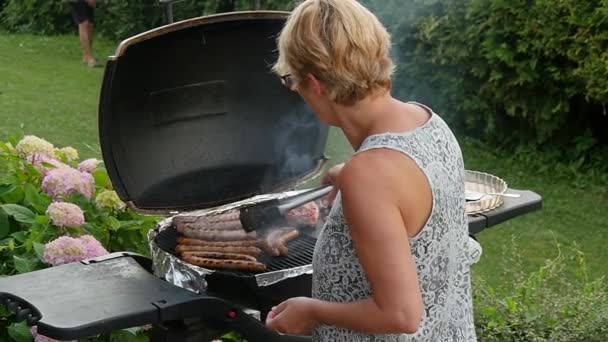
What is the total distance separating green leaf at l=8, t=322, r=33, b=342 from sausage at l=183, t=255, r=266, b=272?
0.54 meters

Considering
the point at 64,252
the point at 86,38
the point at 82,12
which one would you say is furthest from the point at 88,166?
the point at 82,12

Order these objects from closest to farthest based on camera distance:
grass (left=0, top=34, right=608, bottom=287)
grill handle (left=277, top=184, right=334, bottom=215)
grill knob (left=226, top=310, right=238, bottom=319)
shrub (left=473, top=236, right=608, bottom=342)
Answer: grill knob (left=226, top=310, right=238, bottom=319) → grill handle (left=277, top=184, right=334, bottom=215) → shrub (left=473, top=236, right=608, bottom=342) → grass (left=0, top=34, right=608, bottom=287)

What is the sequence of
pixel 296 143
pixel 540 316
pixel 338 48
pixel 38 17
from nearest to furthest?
pixel 338 48 → pixel 296 143 → pixel 540 316 → pixel 38 17

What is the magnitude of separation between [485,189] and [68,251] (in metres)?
1.52

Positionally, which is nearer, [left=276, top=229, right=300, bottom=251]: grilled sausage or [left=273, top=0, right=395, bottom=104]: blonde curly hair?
[left=273, top=0, right=395, bottom=104]: blonde curly hair

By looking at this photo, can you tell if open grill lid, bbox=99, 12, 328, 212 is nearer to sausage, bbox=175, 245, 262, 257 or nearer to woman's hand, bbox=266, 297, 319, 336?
sausage, bbox=175, 245, 262, 257

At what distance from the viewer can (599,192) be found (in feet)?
20.0

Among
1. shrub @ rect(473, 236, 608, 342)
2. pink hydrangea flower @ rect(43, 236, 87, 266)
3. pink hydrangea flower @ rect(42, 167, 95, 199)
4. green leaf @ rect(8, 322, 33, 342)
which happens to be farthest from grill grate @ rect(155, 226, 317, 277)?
shrub @ rect(473, 236, 608, 342)

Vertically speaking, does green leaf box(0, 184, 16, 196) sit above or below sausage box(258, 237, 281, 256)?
above

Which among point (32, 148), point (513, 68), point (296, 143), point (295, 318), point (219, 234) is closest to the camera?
point (295, 318)

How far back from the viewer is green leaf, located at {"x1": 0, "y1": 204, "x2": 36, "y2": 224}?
2.86 meters

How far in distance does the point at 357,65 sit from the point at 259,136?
1.23m

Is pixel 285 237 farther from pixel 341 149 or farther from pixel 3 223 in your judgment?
pixel 341 149

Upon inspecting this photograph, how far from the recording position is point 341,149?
549 centimetres
